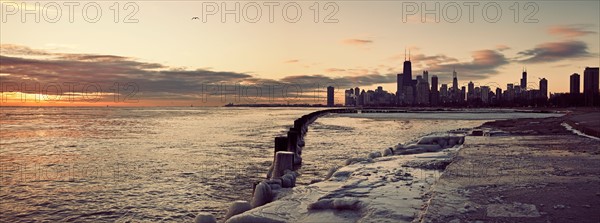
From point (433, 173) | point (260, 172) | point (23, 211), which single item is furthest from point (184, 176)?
point (433, 173)

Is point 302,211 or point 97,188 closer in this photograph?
point 302,211

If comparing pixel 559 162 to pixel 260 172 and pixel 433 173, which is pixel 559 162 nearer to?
pixel 433 173

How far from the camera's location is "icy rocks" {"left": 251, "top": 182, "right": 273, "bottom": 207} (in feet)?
22.0

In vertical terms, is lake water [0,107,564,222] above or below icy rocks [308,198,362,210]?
below

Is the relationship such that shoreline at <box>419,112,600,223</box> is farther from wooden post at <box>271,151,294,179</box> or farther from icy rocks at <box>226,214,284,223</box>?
wooden post at <box>271,151,294,179</box>

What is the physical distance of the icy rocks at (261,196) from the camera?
22.0 ft

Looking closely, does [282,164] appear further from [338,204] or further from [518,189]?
[518,189]

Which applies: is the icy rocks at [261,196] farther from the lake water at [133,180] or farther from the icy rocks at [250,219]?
the icy rocks at [250,219]

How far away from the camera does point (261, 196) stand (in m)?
6.76

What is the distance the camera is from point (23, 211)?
7703 millimetres

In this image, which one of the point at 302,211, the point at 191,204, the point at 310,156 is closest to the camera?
the point at 302,211

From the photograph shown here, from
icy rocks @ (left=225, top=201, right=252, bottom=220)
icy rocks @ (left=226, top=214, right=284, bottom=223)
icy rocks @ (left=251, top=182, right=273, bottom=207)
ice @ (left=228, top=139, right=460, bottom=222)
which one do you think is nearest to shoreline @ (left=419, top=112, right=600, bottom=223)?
ice @ (left=228, top=139, right=460, bottom=222)

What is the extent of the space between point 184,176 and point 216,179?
1.15 meters

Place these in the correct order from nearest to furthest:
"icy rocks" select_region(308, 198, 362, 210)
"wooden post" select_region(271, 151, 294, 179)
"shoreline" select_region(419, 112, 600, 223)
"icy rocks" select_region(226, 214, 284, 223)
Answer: "shoreline" select_region(419, 112, 600, 223), "icy rocks" select_region(226, 214, 284, 223), "icy rocks" select_region(308, 198, 362, 210), "wooden post" select_region(271, 151, 294, 179)
